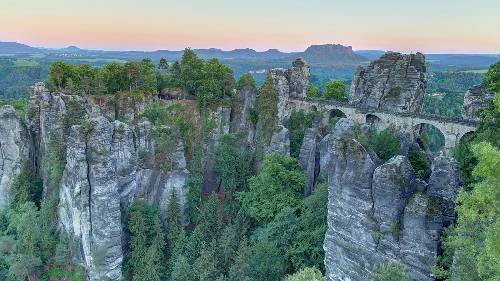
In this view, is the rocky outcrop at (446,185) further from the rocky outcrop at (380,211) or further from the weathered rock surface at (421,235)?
the weathered rock surface at (421,235)

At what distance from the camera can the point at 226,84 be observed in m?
52.2

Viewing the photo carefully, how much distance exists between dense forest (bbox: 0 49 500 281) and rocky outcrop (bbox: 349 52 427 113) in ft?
27.9

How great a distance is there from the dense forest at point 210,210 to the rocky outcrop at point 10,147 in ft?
6.08

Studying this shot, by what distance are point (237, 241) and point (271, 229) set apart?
438 centimetres

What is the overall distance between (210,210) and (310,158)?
37.3 feet

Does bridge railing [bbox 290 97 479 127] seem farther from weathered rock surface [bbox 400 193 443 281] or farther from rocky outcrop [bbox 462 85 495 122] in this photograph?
weathered rock surface [bbox 400 193 443 281]

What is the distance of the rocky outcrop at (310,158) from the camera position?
42906mm

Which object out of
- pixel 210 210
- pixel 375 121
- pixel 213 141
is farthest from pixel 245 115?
pixel 375 121

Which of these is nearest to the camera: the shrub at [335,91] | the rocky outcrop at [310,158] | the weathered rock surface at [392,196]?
the weathered rock surface at [392,196]

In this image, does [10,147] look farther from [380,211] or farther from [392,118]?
[392,118]

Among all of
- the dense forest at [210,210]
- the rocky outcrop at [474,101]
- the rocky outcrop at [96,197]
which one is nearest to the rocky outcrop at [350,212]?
the dense forest at [210,210]

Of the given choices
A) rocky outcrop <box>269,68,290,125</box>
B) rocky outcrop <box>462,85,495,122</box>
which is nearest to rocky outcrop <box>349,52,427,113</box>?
rocky outcrop <box>462,85,495,122</box>

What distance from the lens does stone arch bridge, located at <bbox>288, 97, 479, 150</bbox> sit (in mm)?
43688

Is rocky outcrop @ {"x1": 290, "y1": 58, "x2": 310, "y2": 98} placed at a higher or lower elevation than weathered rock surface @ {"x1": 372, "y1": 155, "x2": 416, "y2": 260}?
higher
